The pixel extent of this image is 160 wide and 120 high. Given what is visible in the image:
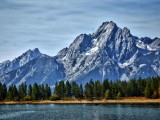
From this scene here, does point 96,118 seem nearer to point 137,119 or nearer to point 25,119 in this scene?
point 137,119

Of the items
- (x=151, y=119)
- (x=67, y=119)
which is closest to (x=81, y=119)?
(x=67, y=119)

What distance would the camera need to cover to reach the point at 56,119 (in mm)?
118250

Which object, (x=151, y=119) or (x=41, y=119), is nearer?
(x=151, y=119)

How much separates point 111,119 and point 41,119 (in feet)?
87.1

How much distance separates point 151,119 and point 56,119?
1348 inches

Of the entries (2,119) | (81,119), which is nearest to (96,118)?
(81,119)

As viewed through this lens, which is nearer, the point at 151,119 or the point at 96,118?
the point at 151,119

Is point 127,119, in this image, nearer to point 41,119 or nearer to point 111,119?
point 111,119

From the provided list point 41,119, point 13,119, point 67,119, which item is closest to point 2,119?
point 13,119

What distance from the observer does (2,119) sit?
392 feet

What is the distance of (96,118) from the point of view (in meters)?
118

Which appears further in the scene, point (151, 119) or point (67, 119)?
point (67, 119)

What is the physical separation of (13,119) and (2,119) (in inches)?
160

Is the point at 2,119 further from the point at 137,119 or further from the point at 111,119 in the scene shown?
the point at 137,119
